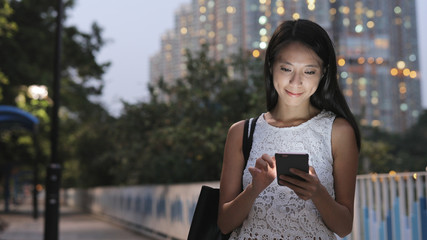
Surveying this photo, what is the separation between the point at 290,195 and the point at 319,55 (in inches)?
21.6

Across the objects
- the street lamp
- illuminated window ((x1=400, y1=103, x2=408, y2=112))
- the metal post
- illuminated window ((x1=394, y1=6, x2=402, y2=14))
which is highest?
illuminated window ((x1=394, y1=6, x2=402, y2=14))

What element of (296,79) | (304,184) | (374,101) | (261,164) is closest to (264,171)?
(261,164)

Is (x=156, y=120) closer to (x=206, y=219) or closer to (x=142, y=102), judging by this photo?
(x=142, y=102)

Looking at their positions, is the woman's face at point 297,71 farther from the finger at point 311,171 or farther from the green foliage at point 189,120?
the green foliage at point 189,120

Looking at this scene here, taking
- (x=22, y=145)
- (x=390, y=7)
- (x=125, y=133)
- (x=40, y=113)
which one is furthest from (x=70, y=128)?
(x=390, y=7)

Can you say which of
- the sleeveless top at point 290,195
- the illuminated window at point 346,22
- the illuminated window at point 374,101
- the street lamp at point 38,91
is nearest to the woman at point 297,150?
the sleeveless top at point 290,195

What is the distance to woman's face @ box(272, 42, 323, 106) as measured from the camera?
8.09 feet

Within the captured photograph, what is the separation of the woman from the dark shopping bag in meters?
0.08

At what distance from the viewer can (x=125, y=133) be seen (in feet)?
64.1

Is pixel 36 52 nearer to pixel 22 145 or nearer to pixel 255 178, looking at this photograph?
pixel 22 145

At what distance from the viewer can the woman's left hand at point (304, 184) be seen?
2.22 meters

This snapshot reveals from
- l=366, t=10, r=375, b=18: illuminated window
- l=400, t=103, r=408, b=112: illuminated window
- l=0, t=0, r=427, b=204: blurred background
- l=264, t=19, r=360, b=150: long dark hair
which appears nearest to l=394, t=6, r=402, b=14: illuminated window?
l=366, t=10, r=375, b=18: illuminated window

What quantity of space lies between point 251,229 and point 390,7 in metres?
136

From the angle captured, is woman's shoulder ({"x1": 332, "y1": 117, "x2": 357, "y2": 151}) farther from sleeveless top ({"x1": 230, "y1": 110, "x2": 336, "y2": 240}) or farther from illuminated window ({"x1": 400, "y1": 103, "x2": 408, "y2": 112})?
illuminated window ({"x1": 400, "y1": 103, "x2": 408, "y2": 112})
